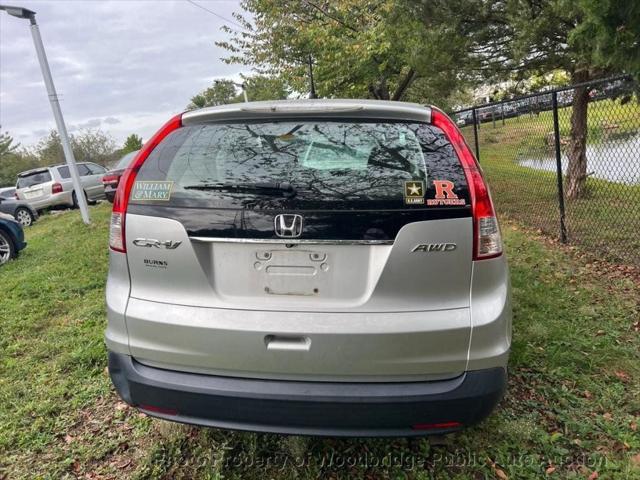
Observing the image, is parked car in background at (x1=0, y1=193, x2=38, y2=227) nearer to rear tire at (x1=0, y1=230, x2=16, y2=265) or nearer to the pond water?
rear tire at (x1=0, y1=230, x2=16, y2=265)

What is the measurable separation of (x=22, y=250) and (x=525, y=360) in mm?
7882

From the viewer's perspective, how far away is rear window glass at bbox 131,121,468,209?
192cm

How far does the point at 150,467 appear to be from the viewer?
7.79 feet

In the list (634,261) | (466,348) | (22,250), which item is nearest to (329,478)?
(466,348)

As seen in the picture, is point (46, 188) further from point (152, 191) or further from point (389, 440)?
point (389, 440)

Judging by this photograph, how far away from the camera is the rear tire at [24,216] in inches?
494

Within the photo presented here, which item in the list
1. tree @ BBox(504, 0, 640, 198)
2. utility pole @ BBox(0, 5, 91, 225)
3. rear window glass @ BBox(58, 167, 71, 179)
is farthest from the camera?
rear window glass @ BBox(58, 167, 71, 179)

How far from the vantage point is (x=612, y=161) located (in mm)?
5492

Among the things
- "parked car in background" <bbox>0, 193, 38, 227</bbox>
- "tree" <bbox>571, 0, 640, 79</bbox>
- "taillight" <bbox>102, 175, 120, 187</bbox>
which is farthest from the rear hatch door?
"parked car in background" <bbox>0, 193, 38, 227</bbox>

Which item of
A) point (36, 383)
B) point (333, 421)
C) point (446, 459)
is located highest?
point (333, 421)

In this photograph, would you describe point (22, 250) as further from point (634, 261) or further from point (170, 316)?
point (634, 261)

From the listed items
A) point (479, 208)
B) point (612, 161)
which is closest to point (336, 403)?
point (479, 208)

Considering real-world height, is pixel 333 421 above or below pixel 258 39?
below

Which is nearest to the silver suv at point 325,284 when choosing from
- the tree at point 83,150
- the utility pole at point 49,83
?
the utility pole at point 49,83
